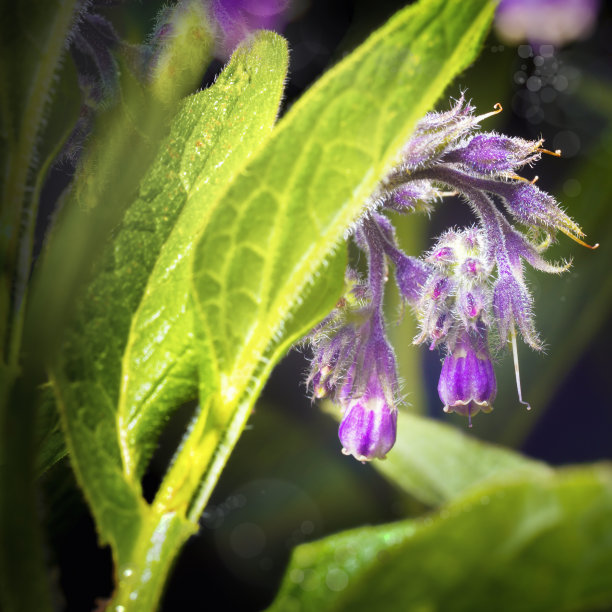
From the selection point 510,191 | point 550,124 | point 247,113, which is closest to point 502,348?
point 510,191

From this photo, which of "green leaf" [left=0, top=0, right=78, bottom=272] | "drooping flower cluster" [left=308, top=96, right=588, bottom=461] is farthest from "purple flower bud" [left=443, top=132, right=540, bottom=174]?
"green leaf" [left=0, top=0, right=78, bottom=272]

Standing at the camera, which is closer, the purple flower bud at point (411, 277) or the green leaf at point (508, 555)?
the green leaf at point (508, 555)

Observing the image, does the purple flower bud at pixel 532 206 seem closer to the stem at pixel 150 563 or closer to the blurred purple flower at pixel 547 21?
the stem at pixel 150 563

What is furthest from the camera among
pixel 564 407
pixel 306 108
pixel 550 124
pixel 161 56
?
pixel 550 124

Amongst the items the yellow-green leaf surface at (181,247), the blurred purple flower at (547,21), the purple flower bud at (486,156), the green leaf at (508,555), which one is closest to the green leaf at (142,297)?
the yellow-green leaf surface at (181,247)

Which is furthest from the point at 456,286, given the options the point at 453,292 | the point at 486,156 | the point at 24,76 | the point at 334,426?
the point at 334,426

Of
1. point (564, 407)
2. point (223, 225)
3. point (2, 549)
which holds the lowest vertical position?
Result: point (564, 407)

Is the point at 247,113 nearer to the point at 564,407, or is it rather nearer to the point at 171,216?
the point at 171,216
